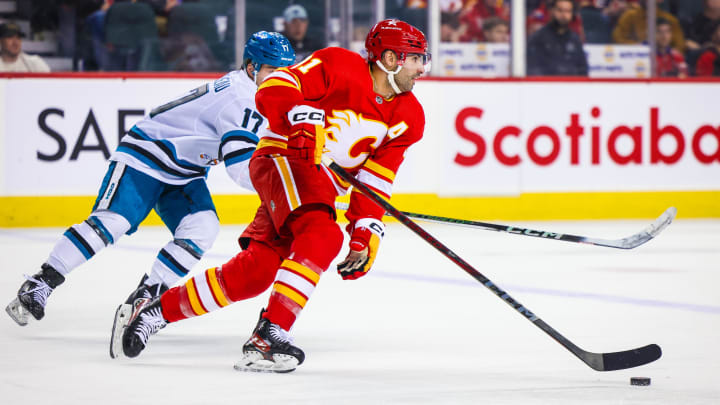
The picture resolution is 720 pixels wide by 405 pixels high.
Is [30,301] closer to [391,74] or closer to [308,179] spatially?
[308,179]

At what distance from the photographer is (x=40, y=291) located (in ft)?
12.7

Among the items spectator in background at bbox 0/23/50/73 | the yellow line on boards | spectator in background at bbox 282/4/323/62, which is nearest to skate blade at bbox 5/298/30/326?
the yellow line on boards

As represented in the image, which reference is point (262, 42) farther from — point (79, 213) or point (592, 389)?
point (79, 213)

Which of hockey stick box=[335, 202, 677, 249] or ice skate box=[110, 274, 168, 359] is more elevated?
hockey stick box=[335, 202, 677, 249]

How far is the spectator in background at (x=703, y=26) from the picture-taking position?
8789 mm

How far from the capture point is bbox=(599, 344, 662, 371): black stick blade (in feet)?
10.3

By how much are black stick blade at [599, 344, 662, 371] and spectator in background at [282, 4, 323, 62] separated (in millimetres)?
5219

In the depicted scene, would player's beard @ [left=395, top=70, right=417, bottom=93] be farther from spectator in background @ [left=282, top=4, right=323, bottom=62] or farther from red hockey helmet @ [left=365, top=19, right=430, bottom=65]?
spectator in background @ [left=282, top=4, right=323, bottom=62]

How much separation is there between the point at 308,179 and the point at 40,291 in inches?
43.9

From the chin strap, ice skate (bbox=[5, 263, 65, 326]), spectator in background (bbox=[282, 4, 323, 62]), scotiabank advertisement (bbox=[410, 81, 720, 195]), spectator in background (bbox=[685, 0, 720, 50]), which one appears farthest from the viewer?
spectator in background (bbox=[685, 0, 720, 50])

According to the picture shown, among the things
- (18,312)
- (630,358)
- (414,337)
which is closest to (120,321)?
(18,312)

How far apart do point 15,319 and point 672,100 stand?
5.79 meters

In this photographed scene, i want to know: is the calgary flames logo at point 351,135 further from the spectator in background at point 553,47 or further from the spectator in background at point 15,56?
the spectator in background at point 553,47

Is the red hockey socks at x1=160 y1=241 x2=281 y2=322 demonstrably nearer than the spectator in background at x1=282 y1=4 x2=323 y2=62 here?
Yes
